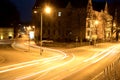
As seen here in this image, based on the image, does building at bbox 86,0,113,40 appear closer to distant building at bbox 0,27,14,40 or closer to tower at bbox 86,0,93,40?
tower at bbox 86,0,93,40

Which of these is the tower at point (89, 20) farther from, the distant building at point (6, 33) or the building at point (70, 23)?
the distant building at point (6, 33)

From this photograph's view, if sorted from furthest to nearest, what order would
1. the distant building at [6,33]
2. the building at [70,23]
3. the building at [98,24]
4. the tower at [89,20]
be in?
the distant building at [6,33] < the building at [98,24] < the tower at [89,20] < the building at [70,23]

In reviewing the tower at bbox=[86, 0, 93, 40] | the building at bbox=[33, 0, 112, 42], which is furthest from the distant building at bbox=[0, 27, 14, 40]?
the tower at bbox=[86, 0, 93, 40]

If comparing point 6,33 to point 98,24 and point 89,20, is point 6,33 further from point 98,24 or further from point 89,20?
point 89,20

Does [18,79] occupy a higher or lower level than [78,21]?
lower

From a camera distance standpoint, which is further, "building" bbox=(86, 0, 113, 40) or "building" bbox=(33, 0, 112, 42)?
"building" bbox=(86, 0, 113, 40)

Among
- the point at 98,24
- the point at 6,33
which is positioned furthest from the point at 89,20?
the point at 6,33

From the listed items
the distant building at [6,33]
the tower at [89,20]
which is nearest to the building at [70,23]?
the tower at [89,20]

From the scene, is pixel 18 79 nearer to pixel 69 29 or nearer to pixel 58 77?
pixel 58 77

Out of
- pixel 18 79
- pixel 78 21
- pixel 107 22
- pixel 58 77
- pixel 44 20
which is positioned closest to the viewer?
pixel 18 79

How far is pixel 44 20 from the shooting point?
92875 mm

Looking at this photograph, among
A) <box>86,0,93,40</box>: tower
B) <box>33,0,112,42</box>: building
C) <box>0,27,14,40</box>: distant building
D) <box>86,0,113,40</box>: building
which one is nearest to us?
<box>33,0,112,42</box>: building

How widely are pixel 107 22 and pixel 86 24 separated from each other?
70.7 ft

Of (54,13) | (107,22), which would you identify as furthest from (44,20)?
(107,22)
